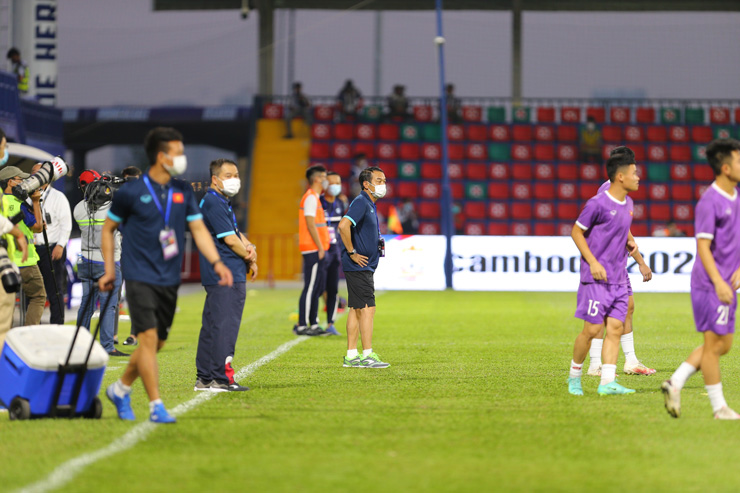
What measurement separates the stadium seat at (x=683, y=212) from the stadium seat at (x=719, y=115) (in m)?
3.97

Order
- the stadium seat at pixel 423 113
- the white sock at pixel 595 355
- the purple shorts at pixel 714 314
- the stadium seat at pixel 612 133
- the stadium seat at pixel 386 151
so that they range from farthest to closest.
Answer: the stadium seat at pixel 423 113 → the stadium seat at pixel 612 133 → the stadium seat at pixel 386 151 → the white sock at pixel 595 355 → the purple shorts at pixel 714 314

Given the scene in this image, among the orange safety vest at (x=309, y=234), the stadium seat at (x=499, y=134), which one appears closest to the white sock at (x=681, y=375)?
the orange safety vest at (x=309, y=234)

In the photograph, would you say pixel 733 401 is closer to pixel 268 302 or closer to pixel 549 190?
pixel 268 302

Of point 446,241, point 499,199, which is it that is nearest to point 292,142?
point 499,199

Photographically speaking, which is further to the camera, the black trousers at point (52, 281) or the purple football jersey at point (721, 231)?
the black trousers at point (52, 281)

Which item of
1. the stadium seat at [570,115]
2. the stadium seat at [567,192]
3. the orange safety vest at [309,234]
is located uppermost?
the stadium seat at [570,115]

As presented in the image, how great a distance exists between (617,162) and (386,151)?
24.9 meters

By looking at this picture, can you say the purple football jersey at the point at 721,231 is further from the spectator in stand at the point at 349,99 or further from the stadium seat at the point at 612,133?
the stadium seat at the point at 612,133

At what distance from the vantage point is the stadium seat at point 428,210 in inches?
1219

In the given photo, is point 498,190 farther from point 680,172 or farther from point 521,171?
point 680,172

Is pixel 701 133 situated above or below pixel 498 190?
above

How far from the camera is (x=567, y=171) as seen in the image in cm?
3200

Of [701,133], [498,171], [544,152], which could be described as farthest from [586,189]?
[701,133]

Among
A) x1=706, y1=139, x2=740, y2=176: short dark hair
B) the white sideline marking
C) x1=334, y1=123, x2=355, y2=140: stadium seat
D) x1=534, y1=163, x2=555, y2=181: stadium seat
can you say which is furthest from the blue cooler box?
x1=534, y1=163, x2=555, y2=181: stadium seat
